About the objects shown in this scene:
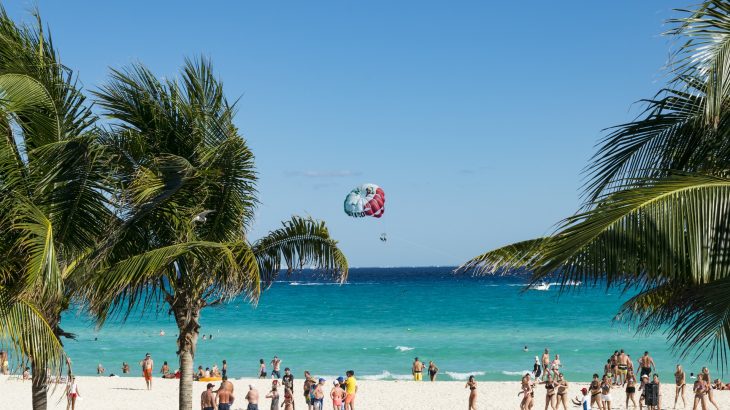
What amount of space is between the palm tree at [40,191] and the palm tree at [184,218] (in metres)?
0.47

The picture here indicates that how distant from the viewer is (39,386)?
843 cm

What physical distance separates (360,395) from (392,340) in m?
31.5

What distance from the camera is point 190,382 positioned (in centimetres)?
1086

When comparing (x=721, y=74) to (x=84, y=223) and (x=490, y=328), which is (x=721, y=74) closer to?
(x=84, y=223)

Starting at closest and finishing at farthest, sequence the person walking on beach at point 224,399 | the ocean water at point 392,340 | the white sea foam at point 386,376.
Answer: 1. the person walking on beach at point 224,399
2. the white sea foam at point 386,376
3. the ocean water at point 392,340

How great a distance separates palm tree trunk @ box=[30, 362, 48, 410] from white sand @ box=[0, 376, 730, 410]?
15.0 metres

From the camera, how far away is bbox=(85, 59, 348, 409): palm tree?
866 cm

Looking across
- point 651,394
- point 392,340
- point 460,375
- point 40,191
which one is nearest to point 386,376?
point 460,375

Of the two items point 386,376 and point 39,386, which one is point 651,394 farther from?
point 386,376

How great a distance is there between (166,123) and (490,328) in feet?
194

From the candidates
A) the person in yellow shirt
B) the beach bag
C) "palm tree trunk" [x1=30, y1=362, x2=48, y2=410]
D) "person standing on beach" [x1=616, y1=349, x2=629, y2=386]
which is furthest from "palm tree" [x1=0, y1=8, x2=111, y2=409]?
"person standing on beach" [x1=616, y1=349, x2=629, y2=386]

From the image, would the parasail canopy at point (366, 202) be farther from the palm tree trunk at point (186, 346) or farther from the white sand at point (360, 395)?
the palm tree trunk at point (186, 346)

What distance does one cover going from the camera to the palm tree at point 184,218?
866cm

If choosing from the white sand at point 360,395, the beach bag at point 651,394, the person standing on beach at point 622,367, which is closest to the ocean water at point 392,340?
the person standing on beach at point 622,367
